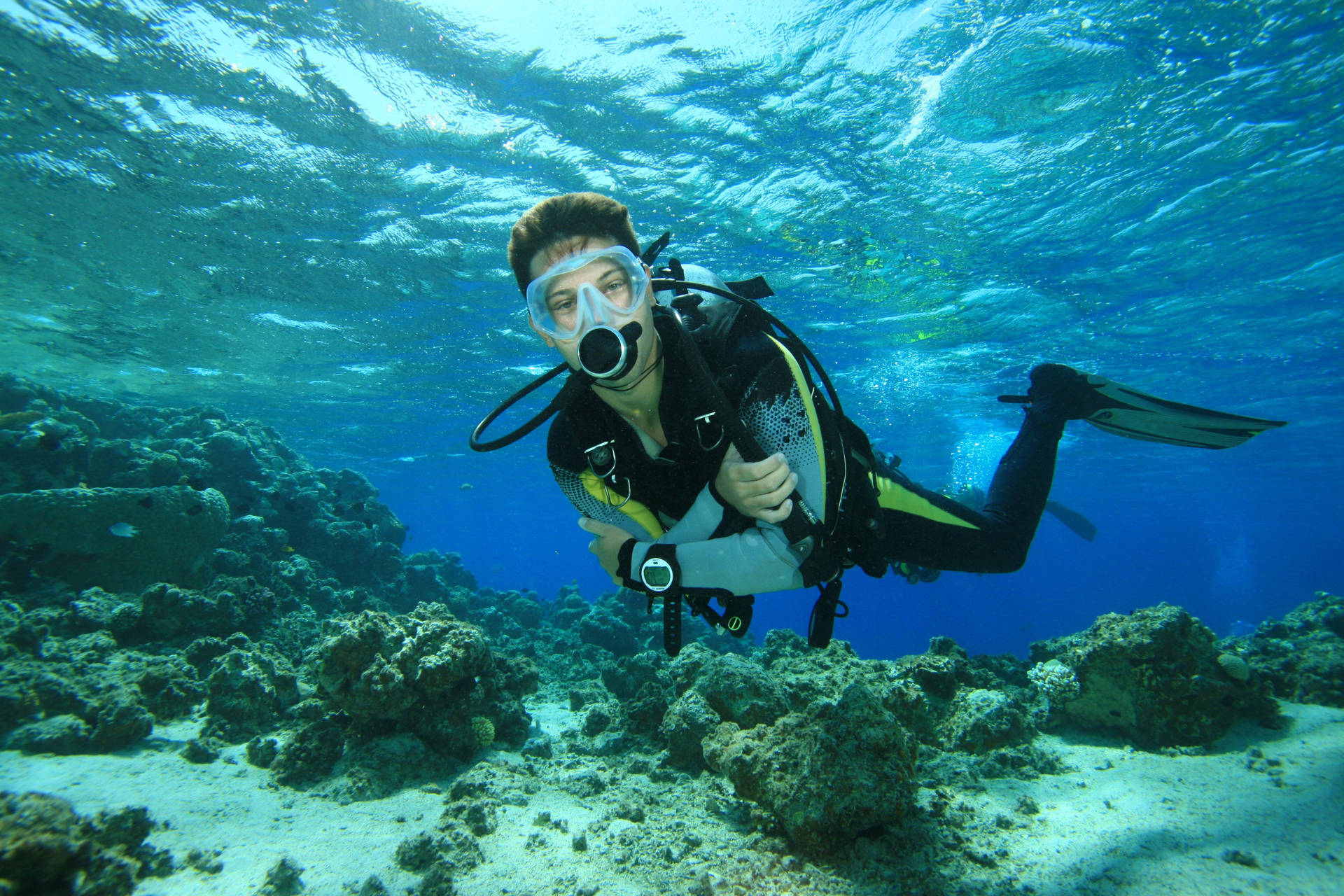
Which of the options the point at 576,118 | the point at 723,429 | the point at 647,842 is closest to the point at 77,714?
the point at 647,842

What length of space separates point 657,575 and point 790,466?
0.93 m

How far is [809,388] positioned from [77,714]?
24.2ft

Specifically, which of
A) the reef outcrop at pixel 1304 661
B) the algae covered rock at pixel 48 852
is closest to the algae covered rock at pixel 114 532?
the algae covered rock at pixel 48 852

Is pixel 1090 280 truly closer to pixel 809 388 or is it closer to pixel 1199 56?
pixel 1199 56

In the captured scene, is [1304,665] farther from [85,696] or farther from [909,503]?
[85,696]

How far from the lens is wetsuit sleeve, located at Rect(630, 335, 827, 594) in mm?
2826

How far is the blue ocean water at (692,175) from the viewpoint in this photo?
855 centimetres

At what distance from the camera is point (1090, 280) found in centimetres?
1498

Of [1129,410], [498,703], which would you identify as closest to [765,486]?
[1129,410]

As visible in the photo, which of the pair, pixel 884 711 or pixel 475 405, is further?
pixel 475 405

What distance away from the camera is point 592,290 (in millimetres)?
3203

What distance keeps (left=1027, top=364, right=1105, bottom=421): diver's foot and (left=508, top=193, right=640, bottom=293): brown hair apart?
Result: 403 cm

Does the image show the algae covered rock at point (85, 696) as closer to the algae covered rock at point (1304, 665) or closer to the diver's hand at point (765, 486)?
the diver's hand at point (765, 486)

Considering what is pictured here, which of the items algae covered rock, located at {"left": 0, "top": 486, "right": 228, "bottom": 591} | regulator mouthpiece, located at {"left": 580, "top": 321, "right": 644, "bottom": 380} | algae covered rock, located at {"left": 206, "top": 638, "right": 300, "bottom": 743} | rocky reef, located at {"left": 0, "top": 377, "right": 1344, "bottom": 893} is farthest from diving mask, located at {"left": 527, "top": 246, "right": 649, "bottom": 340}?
algae covered rock, located at {"left": 0, "top": 486, "right": 228, "bottom": 591}
